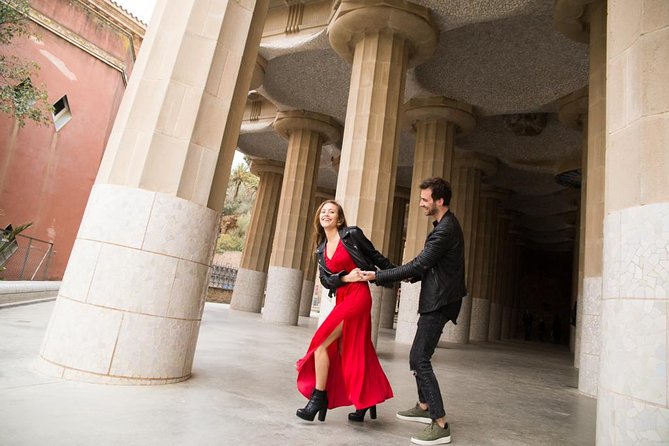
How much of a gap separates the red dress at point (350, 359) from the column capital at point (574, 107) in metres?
12.1

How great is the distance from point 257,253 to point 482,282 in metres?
10.4

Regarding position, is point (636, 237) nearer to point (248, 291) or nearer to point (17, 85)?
point (17, 85)

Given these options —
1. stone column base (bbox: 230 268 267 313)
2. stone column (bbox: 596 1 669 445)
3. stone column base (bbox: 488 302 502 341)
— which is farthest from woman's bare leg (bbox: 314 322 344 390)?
stone column base (bbox: 488 302 502 341)

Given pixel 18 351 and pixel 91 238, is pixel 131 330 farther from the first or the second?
pixel 18 351

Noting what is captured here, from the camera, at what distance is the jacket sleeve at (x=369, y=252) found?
11.9 feet

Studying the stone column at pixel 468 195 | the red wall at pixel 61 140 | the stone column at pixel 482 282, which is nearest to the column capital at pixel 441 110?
the stone column at pixel 468 195

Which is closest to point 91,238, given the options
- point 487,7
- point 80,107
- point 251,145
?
point 487,7

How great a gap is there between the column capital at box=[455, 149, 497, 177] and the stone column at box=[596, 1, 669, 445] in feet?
51.3

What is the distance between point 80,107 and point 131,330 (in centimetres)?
1643

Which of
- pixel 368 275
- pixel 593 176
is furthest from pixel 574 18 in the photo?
pixel 368 275

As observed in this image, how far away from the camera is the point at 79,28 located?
54.9ft

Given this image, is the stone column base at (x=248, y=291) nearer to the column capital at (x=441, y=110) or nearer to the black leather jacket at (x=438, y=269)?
the column capital at (x=441, y=110)

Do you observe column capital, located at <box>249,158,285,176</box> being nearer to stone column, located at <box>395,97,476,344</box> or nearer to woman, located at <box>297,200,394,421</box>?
stone column, located at <box>395,97,476,344</box>

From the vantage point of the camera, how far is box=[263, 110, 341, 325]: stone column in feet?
48.3
